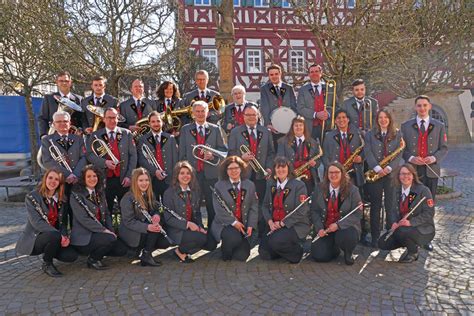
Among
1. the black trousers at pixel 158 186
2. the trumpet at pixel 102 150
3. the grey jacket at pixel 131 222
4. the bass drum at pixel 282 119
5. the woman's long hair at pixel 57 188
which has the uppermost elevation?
the bass drum at pixel 282 119

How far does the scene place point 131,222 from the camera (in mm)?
4777

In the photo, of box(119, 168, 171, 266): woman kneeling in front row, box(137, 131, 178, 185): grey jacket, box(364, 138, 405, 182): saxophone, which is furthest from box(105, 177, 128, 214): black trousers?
box(364, 138, 405, 182): saxophone

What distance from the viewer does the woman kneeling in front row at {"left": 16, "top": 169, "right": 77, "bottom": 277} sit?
4.45 m

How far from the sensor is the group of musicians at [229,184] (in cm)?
469

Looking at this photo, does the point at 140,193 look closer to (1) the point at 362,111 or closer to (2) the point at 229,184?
(2) the point at 229,184

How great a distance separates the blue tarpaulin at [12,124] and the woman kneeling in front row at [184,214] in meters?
9.52

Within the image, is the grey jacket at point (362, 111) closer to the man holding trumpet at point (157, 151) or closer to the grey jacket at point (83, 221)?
the man holding trumpet at point (157, 151)

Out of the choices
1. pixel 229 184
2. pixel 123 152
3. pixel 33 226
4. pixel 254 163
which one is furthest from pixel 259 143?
pixel 33 226

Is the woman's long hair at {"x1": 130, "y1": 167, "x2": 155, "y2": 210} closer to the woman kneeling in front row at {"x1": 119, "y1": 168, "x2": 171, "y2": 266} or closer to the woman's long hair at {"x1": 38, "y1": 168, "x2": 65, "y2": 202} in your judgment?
the woman kneeling in front row at {"x1": 119, "y1": 168, "x2": 171, "y2": 266}

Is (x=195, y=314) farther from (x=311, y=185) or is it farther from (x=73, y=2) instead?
(x=73, y=2)

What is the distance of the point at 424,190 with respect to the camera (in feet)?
15.7

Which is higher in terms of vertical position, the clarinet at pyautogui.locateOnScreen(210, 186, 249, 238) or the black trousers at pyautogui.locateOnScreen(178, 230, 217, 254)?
the clarinet at pyautogui.locateOnScreen(210, 186, 249, 238)

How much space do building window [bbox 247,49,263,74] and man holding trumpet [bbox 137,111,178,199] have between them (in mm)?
17854

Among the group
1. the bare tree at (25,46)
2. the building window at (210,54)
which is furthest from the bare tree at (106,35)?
the building window at (210,54)
